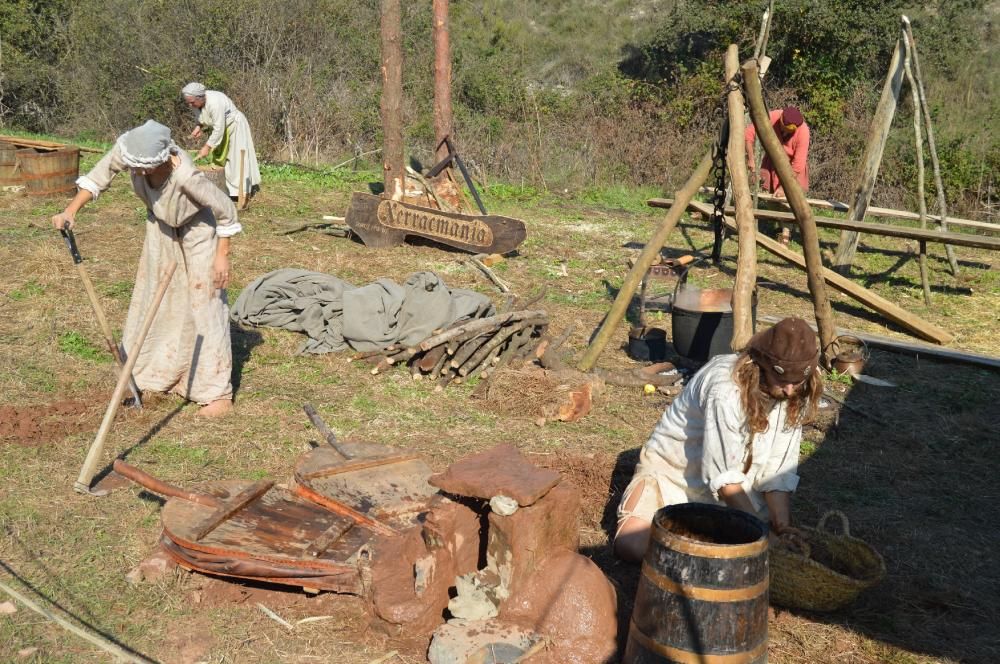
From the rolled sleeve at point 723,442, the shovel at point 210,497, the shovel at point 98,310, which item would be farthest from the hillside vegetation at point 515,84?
the rolled sleeve at point 723,442

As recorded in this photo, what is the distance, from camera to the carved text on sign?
36.0ft

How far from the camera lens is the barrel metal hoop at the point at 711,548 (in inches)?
130

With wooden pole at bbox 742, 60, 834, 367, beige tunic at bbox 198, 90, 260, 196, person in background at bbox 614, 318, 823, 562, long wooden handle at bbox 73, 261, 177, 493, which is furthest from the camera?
beige tunic at bbox 198, 90, 260, 196

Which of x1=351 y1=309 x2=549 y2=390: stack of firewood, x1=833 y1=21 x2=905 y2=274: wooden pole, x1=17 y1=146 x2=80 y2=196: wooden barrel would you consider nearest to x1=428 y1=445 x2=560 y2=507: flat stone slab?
x1=351 y1=309 x2=549 y2=390: stack of firewood

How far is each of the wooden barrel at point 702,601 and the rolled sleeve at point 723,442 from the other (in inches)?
23.6

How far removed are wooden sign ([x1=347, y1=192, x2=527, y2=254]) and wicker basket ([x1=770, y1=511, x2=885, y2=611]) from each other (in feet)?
23.3

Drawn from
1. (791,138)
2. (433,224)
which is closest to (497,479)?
(433,224)

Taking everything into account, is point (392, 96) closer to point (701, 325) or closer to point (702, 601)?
point (701, 325)

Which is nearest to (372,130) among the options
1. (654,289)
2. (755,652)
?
(654,289)

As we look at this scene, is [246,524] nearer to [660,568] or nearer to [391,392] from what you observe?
[660,568]

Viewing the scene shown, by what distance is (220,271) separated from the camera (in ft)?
19.5

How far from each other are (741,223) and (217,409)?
392 cm

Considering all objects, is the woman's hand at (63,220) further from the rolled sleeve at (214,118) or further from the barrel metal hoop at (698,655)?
the rolled sleeve at (214,118)

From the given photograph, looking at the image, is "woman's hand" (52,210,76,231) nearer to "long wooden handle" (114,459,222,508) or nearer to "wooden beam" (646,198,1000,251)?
"long wooden handle" (114,459,222,508)
